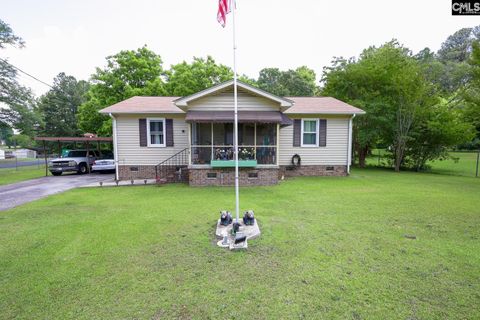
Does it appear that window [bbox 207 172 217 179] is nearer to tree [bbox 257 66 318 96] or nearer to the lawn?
the lawn

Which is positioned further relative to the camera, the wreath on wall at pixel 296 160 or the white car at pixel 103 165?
the white car at pixel 103 165

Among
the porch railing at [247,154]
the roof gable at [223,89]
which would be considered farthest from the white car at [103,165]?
the roof gable at [223,89]

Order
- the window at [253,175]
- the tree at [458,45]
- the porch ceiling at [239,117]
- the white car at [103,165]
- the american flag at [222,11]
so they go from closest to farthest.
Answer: the american flag at [222,11], the porch ceiling at [239,117], the window at [253,175], the white car at [103,165], the tree at [458,45]

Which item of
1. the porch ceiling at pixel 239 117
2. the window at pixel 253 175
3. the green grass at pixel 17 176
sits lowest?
the green grass at pixel 17 176

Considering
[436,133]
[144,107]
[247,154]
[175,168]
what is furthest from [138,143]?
[436,133]

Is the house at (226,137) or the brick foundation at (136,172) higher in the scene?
the house at (226,137)

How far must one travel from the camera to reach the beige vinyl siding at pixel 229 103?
9.88 metres

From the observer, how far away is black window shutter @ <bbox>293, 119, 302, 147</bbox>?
11.6m

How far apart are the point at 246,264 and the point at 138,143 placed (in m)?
9.65

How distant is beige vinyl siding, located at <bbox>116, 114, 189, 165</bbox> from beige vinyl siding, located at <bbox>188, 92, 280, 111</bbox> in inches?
66.3

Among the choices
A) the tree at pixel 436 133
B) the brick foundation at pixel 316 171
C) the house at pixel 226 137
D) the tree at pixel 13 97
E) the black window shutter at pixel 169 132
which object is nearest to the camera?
the house at pixel 226 137

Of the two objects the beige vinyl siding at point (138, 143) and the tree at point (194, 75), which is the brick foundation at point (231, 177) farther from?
the tree at point (194, 75)

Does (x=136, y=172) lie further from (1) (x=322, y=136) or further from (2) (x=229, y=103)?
(1) (x=322, y=136)

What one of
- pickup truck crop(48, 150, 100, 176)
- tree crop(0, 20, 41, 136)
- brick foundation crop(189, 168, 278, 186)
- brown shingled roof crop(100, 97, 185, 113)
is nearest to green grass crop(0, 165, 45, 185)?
pickup truck crop(48, 150, 100, 176)
